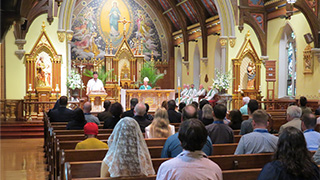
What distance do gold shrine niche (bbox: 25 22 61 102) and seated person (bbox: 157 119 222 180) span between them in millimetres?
12726

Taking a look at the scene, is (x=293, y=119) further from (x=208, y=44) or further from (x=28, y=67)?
(x=208, y=44)

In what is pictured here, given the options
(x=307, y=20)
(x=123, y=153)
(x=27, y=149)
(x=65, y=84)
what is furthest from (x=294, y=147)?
(x=65, y=84)

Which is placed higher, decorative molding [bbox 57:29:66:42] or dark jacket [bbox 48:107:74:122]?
decorative molding [bbox 57:29:66:42]

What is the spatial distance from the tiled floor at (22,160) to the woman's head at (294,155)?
1384 mm

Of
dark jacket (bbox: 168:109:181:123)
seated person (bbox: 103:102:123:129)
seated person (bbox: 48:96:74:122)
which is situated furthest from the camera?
seated person (bbox: 48:96:74:122)

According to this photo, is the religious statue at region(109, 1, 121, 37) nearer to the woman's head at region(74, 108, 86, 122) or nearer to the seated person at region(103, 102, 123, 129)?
the seated person at region(103, 102, 123, 129)

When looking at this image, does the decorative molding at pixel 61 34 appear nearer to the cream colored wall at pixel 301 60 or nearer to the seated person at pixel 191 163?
the cream colored wall at pixel 301 60

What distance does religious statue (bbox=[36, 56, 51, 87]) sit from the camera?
14672mm

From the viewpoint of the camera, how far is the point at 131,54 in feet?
66.6

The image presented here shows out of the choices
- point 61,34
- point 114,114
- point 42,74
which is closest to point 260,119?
point 114,114

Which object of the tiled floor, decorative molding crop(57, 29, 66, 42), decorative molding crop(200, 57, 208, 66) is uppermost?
decorative molding crop(57, 29, 66, 42)

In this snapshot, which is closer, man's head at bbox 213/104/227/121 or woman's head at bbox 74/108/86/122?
man's head at bbox 213/104/227/121

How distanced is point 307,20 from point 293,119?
31.6 ft

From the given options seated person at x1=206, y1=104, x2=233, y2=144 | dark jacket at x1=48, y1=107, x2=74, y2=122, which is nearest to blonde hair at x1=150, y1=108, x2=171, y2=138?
seated person at x1=206, y1=104, x2=233, y2=144
